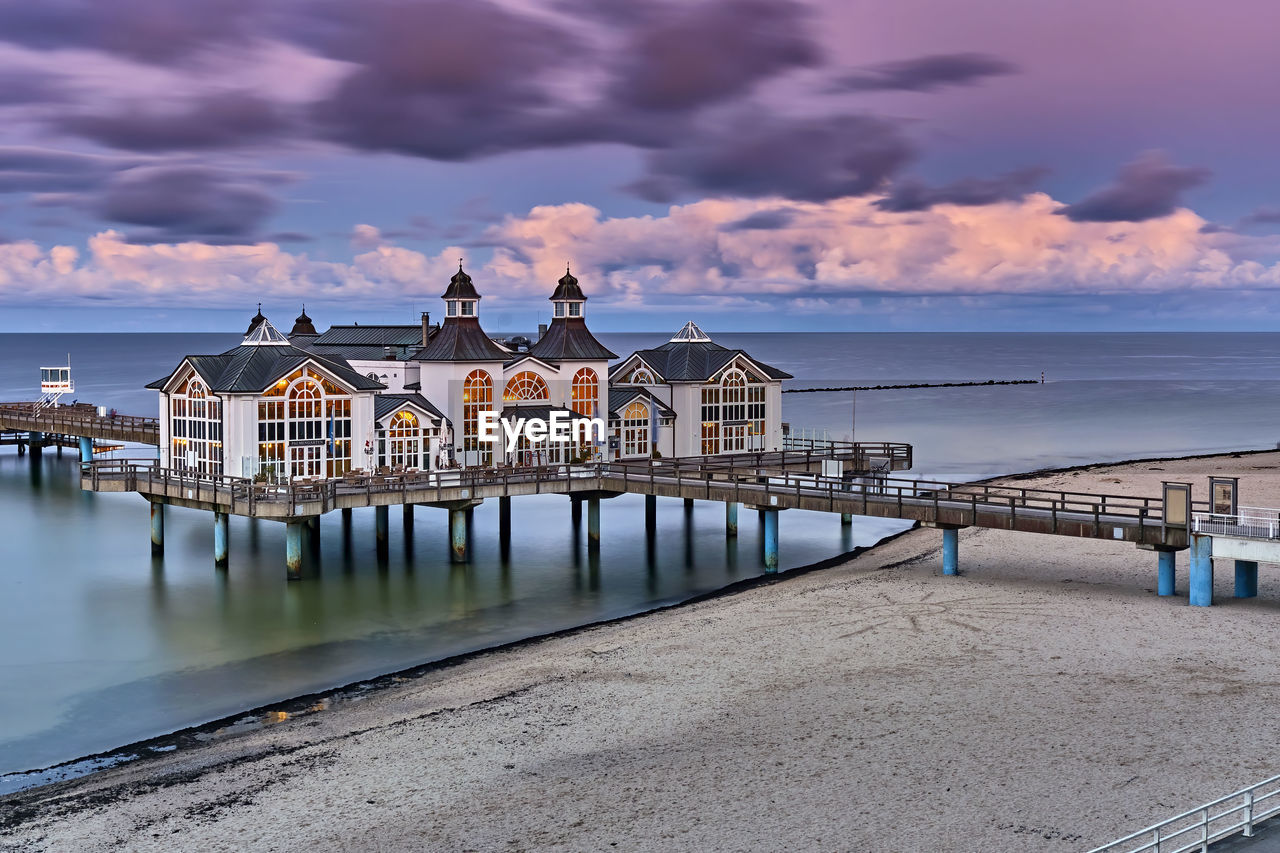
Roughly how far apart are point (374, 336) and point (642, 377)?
43.1ft

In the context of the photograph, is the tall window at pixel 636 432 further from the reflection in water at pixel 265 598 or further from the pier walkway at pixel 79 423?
the pier walkway at pixel 79 423

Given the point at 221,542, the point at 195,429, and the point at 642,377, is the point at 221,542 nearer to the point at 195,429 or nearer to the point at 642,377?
the point at 195,429

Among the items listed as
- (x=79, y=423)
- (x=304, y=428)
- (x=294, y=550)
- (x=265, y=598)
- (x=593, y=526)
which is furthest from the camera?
(x=79, y=423)

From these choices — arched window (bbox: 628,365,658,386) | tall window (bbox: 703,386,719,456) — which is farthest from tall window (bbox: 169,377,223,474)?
tall window (bbox: 703,386,719,456)

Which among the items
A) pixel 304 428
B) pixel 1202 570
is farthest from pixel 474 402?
pixel 1202 570

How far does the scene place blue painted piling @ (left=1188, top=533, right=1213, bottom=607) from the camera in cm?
3212

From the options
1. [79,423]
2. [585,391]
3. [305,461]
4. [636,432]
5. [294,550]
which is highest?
[585,391]

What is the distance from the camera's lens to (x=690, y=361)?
188ft

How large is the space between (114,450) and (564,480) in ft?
175

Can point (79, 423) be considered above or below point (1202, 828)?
above

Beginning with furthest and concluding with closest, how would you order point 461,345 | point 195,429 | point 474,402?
point 474,402
point 461,345
point 195,429

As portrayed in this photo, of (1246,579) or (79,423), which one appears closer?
(1246,579)

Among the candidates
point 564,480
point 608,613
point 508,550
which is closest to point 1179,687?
point 608,613

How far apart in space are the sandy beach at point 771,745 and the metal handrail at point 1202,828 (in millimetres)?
621
